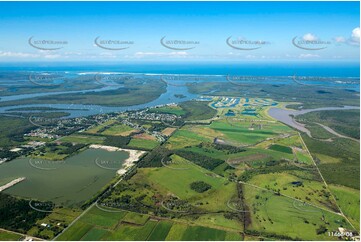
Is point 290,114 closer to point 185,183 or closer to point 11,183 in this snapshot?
point 185,183

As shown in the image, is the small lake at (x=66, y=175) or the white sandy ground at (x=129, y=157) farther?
the white sandy ground at (x=129, y=157)

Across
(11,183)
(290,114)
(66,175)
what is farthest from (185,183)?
(290,114)

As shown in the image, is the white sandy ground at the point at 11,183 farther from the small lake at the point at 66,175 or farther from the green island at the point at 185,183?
the green island at the point at 185,183

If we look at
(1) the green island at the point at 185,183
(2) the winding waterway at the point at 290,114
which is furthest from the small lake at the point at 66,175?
(2) the winding waterway at the point at 290,114

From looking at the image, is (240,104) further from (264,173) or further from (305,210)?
(305,210)

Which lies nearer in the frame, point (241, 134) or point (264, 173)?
point (264, 173)

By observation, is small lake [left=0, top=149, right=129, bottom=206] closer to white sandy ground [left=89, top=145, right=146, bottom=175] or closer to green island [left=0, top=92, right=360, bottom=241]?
green island [left=0, top=92, right=360, bottom=241]

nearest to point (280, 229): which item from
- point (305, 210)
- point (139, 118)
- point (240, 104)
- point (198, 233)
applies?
point (305, 210)

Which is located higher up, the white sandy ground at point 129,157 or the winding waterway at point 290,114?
the winding waterway at point 290,114
